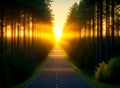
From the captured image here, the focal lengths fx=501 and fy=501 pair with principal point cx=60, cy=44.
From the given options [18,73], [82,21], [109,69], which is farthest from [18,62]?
[82,21]

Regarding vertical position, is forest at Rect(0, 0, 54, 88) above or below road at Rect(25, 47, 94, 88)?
above

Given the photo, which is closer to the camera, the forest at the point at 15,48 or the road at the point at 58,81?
the forest at the point at 15,48

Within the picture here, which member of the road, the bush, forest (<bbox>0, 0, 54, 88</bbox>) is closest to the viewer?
forest (<bbox>0, 0, 54, 88</bbox>)

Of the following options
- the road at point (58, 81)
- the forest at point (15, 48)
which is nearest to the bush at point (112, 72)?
the road at point (58, 81)

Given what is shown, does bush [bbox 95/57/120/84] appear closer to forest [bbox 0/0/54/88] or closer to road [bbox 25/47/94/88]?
road [bbox 25/47/94/88]

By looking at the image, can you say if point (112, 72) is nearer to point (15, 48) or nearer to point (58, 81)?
point (58, 81)

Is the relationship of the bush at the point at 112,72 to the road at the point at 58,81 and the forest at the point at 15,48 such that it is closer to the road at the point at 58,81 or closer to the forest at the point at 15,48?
the road at the point at 58,81

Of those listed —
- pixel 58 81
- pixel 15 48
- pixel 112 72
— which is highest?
pixel 15 48

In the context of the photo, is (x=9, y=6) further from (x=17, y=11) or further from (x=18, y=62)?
(x=18, y=62)

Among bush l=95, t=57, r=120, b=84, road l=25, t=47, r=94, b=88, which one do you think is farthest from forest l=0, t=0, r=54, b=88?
A: bush l=95, t=57, r=120, b=84

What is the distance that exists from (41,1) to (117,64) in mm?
48300

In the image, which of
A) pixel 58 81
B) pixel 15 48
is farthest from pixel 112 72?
pixel 15 48

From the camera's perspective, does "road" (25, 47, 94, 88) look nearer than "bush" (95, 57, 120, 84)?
Yes

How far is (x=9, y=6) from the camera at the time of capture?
68.6 metres
